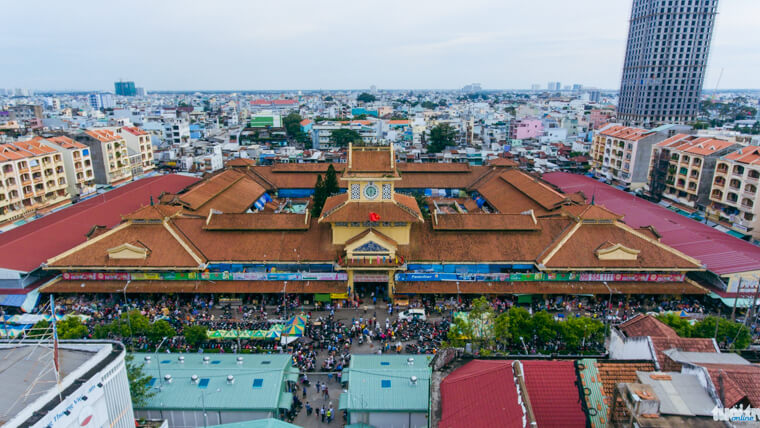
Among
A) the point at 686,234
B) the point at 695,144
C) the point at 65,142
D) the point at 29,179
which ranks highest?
the point at 695,144

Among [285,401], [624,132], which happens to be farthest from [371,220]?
[624,132]

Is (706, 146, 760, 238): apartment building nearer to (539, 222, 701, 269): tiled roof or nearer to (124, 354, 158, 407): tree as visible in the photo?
(539, 222, 701, 269): tiled roof

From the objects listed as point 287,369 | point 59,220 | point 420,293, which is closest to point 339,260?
point 420,293

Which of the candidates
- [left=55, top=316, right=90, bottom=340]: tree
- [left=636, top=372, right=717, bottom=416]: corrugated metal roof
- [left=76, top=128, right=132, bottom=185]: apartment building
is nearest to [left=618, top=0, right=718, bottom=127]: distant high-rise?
[left=636, top=372, right=717, bottom=416]: corrugated metal roof

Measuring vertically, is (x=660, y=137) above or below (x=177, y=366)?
above

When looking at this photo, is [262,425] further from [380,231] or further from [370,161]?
[370,161]

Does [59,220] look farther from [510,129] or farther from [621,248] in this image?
[510,129]
